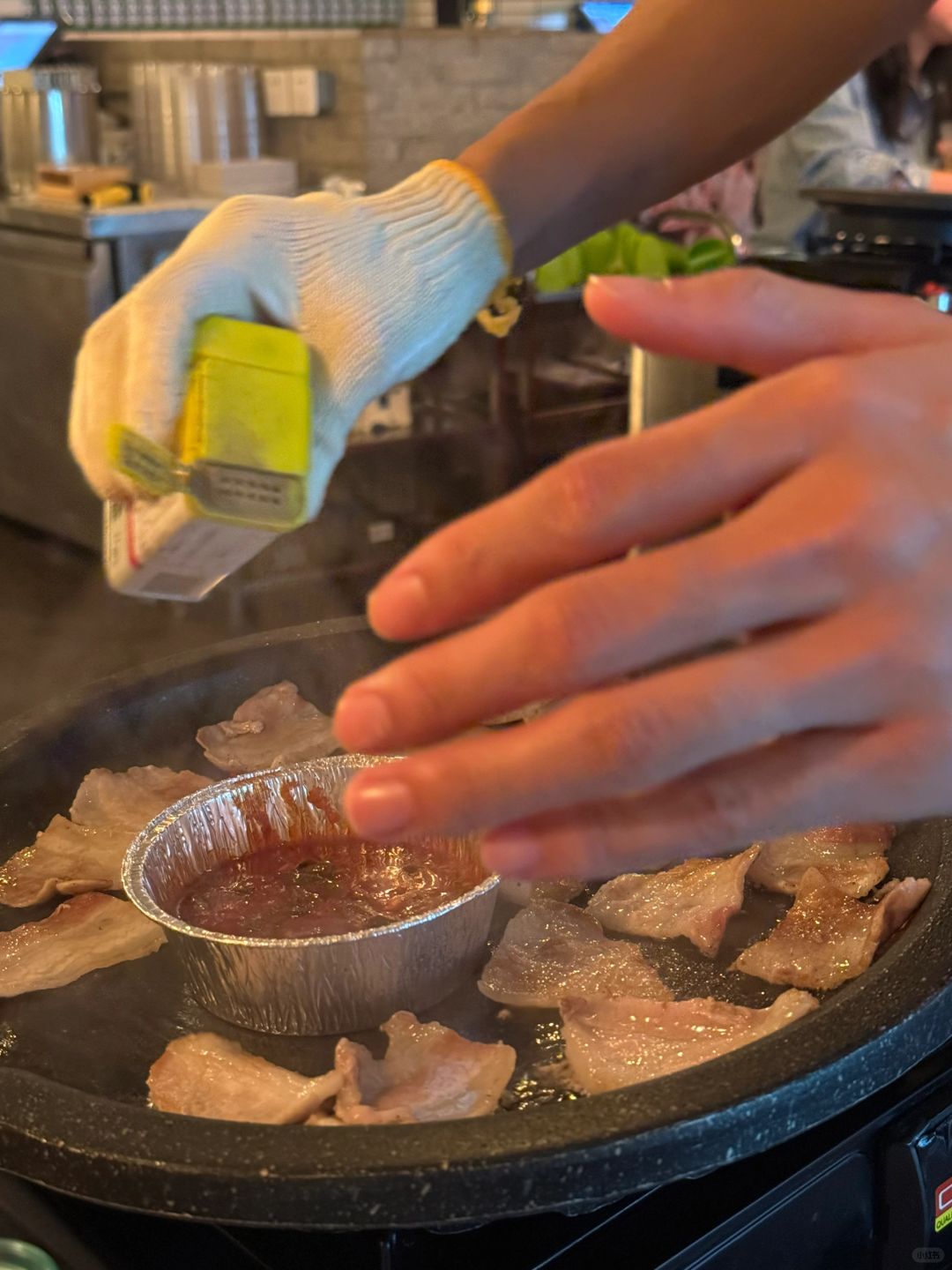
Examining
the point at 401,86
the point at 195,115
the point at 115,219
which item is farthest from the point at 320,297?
the point at 195,115

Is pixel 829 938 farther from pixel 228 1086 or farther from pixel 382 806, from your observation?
pixel 382 806

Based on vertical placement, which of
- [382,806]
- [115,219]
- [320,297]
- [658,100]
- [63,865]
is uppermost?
[658,100]

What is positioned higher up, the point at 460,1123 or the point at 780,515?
the point at 780,515

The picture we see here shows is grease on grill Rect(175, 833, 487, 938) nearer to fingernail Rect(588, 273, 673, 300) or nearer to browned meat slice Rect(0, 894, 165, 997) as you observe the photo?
browned meat slice Rect(0, 894, 165, 997)

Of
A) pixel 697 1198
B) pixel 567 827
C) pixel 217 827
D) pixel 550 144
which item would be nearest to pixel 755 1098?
pixel 697 1198

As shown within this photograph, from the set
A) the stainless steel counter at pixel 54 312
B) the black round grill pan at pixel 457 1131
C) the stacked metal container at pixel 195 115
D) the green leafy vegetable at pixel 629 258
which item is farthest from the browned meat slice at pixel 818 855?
the stacked metal container at pixel 195 115

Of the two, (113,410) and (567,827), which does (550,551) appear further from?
(113,410)

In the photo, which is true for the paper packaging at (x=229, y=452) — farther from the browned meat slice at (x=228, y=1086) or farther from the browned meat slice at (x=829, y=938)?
the browned meat slice at (x=829, y=938)
